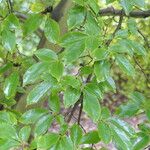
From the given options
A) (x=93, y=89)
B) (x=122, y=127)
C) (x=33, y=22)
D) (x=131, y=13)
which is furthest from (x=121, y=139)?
(x=131, y=13)

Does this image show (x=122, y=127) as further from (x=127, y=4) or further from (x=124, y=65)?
(x=127, y=4)

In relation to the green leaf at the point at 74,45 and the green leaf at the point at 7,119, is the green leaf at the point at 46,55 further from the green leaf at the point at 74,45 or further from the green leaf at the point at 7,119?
the green leaf at the point at 7,119

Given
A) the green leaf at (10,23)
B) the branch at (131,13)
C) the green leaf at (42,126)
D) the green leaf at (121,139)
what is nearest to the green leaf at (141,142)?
the green leaf at (121,139)

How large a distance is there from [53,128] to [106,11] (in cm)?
366

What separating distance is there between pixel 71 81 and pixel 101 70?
85mm

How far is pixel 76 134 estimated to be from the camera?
1.15m

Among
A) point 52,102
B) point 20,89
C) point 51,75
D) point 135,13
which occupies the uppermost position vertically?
point 51,75

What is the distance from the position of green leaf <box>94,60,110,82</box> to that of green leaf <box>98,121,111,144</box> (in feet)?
0.44

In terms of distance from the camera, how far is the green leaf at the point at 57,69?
1100 millimetres

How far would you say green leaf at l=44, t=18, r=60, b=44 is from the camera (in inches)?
51.8

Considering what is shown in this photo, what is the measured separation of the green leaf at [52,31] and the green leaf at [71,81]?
0.73 ft

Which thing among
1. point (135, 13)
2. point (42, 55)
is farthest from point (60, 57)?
point (135, 13)

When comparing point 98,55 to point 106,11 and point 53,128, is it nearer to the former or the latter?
point 106,11

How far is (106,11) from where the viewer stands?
2.14 metres
